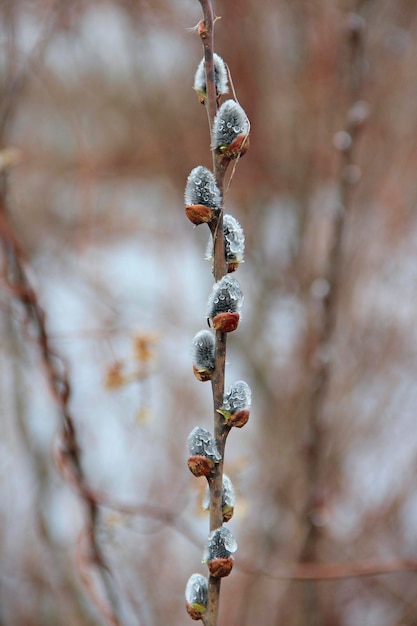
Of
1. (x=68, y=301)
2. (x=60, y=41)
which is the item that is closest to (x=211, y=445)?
(x=60, y=41)

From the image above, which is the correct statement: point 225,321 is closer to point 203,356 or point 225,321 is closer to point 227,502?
point 203,356

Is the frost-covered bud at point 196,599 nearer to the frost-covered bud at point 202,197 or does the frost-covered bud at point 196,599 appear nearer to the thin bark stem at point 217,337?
the thin bark stem at point 217,337

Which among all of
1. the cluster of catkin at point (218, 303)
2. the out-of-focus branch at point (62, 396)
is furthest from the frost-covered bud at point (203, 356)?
the out-of-focus branch at point (62, 396)

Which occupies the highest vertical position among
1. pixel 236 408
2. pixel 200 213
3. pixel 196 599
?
pixel 200 213

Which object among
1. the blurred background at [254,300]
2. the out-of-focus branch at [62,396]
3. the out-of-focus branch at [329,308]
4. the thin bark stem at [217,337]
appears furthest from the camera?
the blurred background at [254,300]

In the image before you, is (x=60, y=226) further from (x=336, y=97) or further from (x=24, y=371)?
(x=336, y=97)

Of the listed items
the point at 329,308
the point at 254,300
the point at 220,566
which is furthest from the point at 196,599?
the point at 254,300
